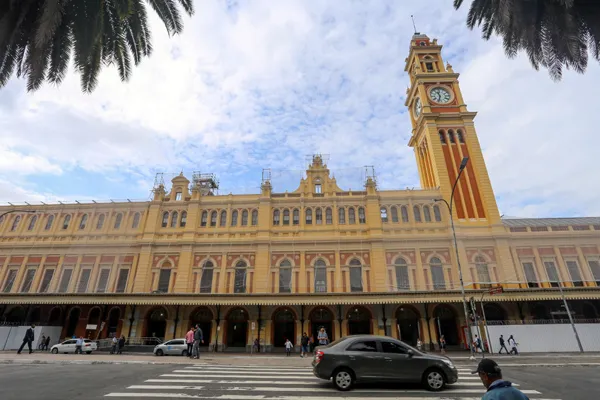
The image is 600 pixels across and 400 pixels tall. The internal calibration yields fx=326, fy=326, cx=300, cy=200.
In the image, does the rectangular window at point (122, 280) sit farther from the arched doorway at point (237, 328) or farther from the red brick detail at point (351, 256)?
the red brick detail at point (351, 256)

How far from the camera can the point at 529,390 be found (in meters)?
10.3

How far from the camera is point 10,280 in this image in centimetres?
3400

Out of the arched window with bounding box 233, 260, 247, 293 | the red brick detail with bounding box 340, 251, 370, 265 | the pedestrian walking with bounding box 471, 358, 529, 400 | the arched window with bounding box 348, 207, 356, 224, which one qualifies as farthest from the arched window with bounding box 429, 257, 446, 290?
the pedestrian walking with bounding box 471, 358, 529, 400

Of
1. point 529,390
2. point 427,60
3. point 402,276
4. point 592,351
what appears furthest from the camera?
point 427,60

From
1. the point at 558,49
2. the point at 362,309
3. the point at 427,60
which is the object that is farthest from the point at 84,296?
the point at 427,60

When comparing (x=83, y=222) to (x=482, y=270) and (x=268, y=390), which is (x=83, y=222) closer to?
(x=268, y=390)

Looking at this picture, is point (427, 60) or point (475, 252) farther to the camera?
→ point (427, 60)

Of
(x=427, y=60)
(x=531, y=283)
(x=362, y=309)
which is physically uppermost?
(x=427, y=60)

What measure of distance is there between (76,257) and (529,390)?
3897cm

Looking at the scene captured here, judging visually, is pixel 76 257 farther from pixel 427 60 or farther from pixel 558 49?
pixel 427 60

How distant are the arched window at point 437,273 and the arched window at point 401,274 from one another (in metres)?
2.41

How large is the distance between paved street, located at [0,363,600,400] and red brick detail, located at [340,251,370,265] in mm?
18469

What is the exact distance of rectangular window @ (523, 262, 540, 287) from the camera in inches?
1179

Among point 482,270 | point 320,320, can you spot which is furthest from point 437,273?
point 320,320
